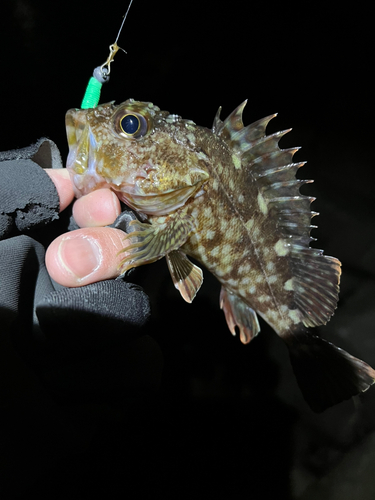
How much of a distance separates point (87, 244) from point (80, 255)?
43 millimetres

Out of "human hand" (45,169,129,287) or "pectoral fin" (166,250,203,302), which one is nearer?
"human hand" (45,169,129,287)

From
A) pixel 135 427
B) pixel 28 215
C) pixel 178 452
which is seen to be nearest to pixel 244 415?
pixel 178 452

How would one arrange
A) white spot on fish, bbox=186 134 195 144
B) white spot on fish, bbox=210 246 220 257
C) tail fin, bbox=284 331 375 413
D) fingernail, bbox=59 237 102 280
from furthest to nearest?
tail fin, bbox=284 331 375 413
white spot on fish, bbox=210 246 220 257
white spot on fish, bbox=186 134 195 144
fingernail, bbox=59 237 102 280

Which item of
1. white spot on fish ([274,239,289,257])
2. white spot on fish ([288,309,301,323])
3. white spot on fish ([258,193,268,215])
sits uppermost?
white spot on fish ([258,193,268,215])

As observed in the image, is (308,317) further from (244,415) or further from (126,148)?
(244,415)

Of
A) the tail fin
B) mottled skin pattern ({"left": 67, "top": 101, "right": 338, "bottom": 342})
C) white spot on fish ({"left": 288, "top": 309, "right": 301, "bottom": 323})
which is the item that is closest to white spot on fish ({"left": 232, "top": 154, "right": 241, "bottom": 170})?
mottled skin pattern ({"left": 67, "top": 101, "right": 338, "bottom": 342})

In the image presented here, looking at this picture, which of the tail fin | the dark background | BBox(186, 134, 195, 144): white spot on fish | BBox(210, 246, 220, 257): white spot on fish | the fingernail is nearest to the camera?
the fingernail

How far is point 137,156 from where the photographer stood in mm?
979

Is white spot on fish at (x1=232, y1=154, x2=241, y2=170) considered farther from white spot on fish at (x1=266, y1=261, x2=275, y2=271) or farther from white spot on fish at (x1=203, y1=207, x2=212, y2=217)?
white spot on fish at (x1=266, y1=261, x2=275, y2=271)

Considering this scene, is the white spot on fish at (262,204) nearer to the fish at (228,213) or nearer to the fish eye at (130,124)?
the fish at (228,213)

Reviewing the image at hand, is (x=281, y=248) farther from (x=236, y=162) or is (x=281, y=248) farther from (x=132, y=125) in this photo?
(x=132, y=125)

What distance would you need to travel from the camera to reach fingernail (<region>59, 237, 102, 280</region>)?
0.91 meters

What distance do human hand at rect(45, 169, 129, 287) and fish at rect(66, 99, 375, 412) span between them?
0.16 ft

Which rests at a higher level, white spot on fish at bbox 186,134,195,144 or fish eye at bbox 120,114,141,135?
white spot on fish at bbox 186,134,195,144
